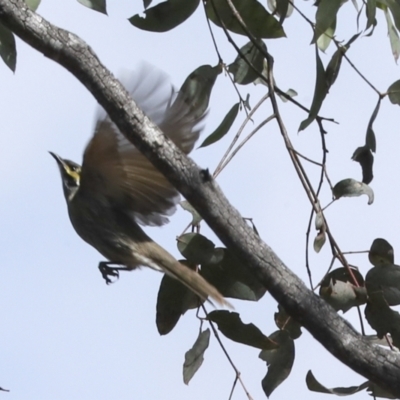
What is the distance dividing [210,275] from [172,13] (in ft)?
2.83

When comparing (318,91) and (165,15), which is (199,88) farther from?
(318,91)

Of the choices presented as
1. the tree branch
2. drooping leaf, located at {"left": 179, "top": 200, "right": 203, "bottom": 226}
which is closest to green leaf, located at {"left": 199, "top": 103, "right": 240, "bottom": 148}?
drooping leaf, located at {"left": 179, "top": 200, "right": 203, "bottom": 226}

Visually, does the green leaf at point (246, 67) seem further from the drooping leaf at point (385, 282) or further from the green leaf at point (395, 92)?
the drooping leaf at point (385, 282)

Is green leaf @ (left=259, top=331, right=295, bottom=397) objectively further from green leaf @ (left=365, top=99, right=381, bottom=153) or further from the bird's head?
the bird's head

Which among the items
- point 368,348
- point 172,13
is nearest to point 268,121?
point 172,13

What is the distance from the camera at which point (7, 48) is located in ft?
9.40

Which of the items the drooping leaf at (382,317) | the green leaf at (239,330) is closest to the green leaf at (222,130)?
the green leaf at (239,330)

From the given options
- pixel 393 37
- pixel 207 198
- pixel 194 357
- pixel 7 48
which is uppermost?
pixel 393 37

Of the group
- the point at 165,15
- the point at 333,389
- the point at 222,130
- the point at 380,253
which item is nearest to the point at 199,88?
the point at 222,130

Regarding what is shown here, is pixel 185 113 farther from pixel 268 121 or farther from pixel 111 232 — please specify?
pixel 111 232

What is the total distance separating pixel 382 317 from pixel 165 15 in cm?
119

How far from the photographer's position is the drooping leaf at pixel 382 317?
105 inches

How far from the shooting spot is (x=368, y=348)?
2.23 m

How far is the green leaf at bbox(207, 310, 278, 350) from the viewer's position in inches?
105
